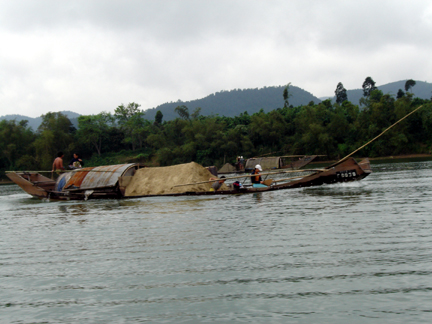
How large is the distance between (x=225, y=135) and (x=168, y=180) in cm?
5001

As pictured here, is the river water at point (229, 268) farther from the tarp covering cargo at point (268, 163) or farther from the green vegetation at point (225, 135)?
the green vegetation at point (225, 135)

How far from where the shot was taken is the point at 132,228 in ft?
32.9

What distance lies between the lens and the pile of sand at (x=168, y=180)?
17.6 metres

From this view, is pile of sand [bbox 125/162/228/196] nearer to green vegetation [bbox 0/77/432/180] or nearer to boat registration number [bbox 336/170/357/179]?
boat registration number [bbox 336/170/357/179]

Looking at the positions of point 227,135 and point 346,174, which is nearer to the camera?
point 346,174

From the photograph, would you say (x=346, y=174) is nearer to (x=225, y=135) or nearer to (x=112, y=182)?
(x=112, y=182)

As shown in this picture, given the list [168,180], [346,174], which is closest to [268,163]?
[168,180]

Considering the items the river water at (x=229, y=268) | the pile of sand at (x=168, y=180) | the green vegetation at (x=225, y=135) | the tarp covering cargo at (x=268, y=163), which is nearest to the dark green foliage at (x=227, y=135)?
the green vegetation at (x=225, y=135)

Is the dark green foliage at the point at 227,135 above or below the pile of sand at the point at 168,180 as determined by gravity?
above

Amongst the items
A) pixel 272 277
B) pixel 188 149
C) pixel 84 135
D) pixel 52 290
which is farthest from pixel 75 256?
pixel 84 135

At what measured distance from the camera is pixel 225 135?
222 ft

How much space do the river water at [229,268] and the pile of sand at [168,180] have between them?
6197 mm

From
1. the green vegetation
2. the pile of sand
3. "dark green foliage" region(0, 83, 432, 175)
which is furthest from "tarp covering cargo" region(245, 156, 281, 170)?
the green vegetation

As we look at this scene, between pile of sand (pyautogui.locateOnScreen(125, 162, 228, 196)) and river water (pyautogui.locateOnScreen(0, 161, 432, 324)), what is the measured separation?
620 centimetres
